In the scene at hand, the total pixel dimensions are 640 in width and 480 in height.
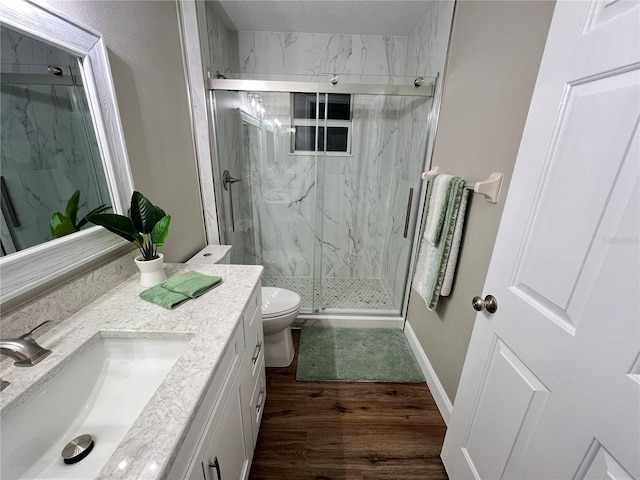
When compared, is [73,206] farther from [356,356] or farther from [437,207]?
[356,356]

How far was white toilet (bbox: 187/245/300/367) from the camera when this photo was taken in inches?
62.9

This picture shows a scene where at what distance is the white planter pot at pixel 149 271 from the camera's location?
1.00 m

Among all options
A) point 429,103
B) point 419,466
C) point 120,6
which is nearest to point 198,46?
point 120,6

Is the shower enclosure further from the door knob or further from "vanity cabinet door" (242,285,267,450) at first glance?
the door knob

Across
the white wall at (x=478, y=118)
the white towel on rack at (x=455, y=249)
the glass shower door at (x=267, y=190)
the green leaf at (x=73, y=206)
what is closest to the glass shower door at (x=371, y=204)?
the glass shower door at (x=267, y=190)

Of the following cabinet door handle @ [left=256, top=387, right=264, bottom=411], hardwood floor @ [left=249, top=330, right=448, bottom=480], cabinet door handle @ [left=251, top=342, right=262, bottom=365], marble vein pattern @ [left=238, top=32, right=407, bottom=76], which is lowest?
hardwood floor @ [left=249, top=330, right=448, bottom=480]

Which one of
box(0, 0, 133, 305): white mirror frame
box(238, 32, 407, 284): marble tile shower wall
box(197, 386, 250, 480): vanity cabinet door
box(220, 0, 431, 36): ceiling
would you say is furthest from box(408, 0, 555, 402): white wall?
box(0, 0, 133, 305): white mirror frame

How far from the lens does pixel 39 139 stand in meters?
0.72

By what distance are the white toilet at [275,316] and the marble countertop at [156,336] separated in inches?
21.4

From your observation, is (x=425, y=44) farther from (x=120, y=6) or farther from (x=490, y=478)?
(x=490, y=478)

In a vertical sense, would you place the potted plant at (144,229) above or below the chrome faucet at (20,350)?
above

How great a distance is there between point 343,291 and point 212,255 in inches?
55.0

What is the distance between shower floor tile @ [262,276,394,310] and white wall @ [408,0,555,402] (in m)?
0.73

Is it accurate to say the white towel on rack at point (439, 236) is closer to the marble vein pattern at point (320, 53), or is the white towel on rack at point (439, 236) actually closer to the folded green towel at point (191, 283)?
the folded green towel at point (191, 283)
